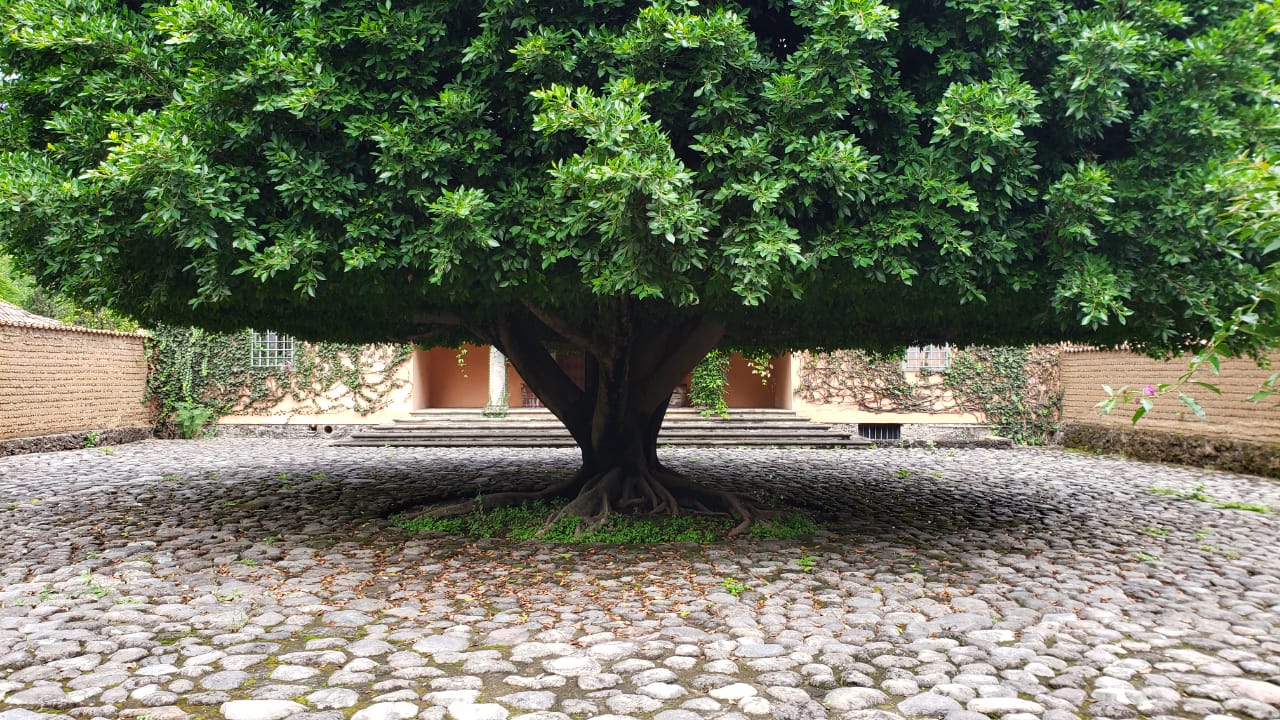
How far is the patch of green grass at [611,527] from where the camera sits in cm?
685

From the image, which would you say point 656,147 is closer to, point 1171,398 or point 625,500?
point 625,500

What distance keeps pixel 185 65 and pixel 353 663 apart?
13.7ft

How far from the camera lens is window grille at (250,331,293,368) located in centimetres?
1886

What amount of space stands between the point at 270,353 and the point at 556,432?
303 inches

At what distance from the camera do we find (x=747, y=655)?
12.8ft

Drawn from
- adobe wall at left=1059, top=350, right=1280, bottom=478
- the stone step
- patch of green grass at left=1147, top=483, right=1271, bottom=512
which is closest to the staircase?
the stone step

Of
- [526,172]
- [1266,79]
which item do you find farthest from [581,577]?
[1266,79]

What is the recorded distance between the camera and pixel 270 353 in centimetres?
1894

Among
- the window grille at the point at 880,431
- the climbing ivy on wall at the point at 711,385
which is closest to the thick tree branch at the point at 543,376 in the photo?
the climbing ivy on wall at the point at 711,385

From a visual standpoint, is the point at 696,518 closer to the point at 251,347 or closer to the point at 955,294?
the point at 955,294

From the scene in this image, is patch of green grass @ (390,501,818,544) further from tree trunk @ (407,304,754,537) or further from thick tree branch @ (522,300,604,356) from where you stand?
thick tree branch @ (522,300,604,356)

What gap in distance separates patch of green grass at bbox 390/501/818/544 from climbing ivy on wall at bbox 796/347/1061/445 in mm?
11044

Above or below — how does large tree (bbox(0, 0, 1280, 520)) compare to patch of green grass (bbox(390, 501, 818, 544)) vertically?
above

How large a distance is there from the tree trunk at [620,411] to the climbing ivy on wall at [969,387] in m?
10.6
